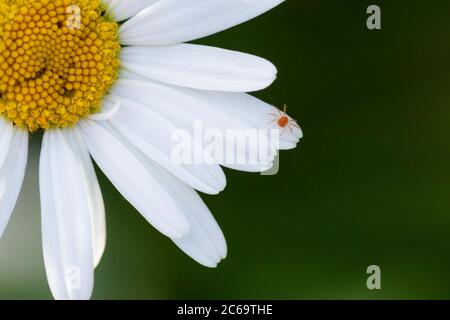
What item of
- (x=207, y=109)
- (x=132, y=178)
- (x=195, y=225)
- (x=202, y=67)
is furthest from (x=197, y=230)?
(x=202, y=67)

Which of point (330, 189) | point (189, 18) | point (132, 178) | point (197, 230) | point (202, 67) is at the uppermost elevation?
point (189, 18)

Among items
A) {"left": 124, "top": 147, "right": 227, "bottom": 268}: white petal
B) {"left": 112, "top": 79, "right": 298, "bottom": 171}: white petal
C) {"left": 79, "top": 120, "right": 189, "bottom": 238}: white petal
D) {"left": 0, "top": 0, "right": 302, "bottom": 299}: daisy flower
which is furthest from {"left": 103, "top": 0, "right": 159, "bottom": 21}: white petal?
{"left": 124, "top": 147, "right": 227, "bottom": 268}: white petal

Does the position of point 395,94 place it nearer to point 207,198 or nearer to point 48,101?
point 207,198

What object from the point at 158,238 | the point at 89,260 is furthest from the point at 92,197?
the point at 158,238

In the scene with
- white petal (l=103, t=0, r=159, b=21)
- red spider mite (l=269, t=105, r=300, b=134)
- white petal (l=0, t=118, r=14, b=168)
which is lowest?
white petal (l=0, t=118, r=14, b=168)

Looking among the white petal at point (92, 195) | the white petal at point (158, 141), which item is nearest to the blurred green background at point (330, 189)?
the white petal at point (92, 195)

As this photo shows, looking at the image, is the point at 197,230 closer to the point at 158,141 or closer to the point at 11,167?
the point at 158,141

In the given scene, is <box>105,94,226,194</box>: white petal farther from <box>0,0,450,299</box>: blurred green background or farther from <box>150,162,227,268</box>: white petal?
<box>0,0,450,299</box>: blurred green background
